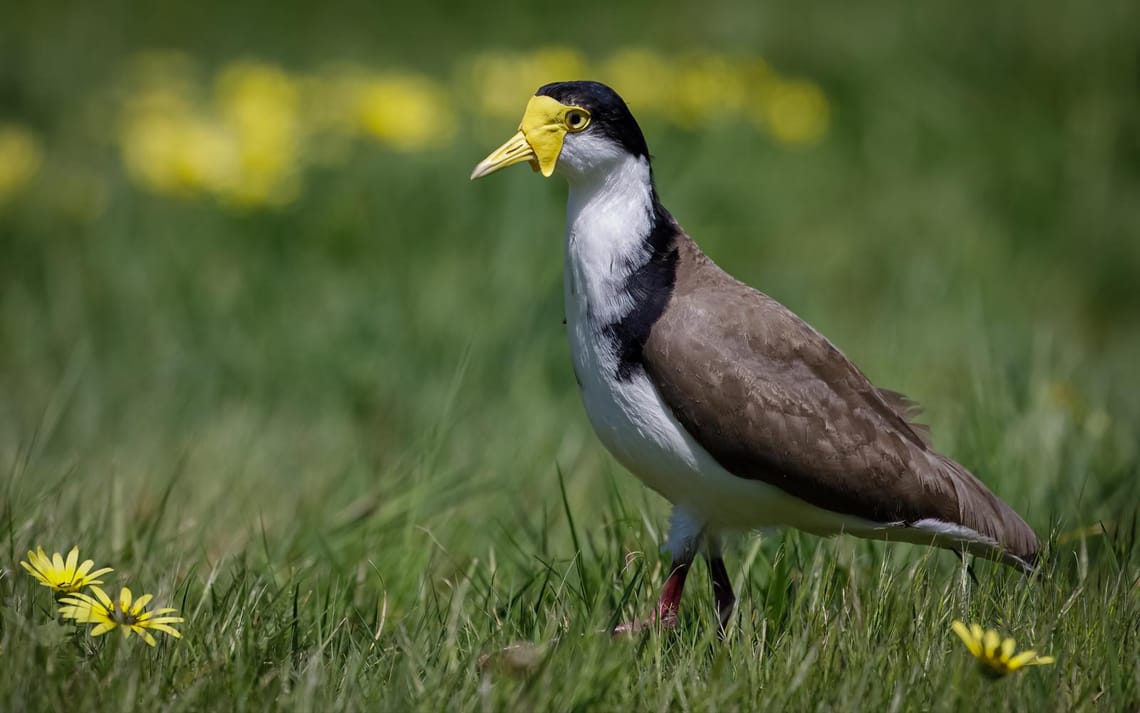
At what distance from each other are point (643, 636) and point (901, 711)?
1.92 ft

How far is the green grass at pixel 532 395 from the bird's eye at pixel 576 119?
0.80 m

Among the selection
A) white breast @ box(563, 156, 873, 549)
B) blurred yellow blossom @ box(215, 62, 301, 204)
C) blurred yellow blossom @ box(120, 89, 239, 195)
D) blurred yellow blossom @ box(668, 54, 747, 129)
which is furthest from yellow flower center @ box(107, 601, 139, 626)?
blurred yellow blossom @ box(668, 54, 747, 129)

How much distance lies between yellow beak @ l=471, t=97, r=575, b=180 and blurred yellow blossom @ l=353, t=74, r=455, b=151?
→ 327cm

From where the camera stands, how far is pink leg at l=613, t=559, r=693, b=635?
3.04 m

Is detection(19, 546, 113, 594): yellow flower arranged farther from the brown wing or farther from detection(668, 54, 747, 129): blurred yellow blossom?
detection(668, 54, 747, 129): blurred yellow blossom

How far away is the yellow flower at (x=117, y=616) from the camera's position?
262 cm

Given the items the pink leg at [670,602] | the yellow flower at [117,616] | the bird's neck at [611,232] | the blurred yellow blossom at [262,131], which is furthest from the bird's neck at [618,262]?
the blurred yellow blossom at [262,131]

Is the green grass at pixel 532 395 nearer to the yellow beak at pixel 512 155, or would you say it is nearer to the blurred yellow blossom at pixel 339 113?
the blurred yellow blossom at pixel 339 113

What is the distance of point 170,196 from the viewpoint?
646cm

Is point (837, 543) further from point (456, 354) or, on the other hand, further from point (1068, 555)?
point (456, 354)

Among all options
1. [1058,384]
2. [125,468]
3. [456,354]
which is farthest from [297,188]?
[1058,384]

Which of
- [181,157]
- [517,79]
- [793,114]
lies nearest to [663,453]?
[181,157]

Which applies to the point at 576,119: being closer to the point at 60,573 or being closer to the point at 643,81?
the point at 60,573

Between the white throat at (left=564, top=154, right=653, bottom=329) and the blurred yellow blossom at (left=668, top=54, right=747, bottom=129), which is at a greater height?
the blurred yellow blossom at (left=668, top=54, right=747, bottom=129)
